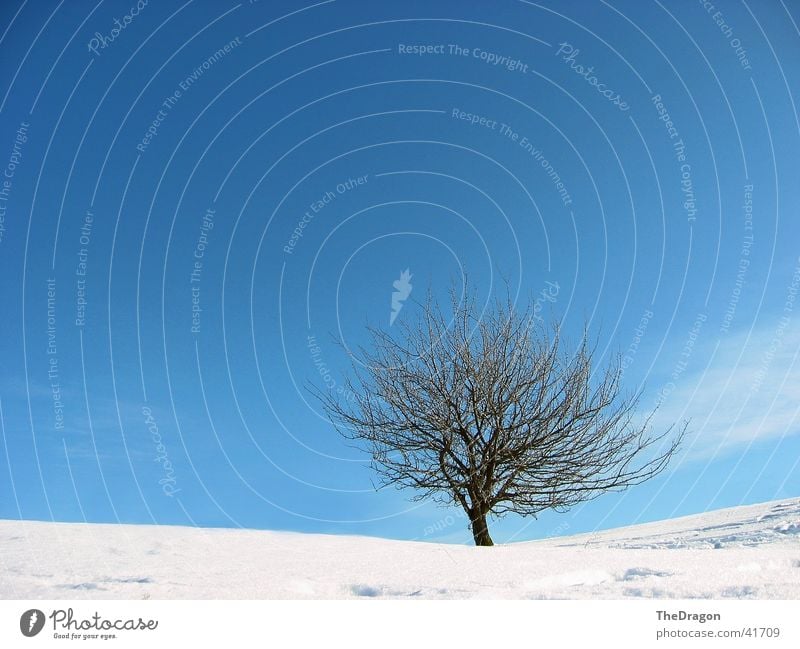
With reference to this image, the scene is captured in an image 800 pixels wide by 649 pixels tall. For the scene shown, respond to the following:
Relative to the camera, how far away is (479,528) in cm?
1113

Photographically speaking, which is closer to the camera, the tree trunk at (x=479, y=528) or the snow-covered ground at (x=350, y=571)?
the snow-covered ground at (x=350, y=571)

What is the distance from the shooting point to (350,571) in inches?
140

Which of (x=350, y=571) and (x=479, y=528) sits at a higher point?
(x=479, y=528)

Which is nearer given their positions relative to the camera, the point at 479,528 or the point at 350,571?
the point at 350,571

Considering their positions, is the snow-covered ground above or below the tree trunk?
below

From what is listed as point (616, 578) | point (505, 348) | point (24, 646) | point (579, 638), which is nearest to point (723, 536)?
point (616, 578)

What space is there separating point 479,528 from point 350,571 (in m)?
8.10

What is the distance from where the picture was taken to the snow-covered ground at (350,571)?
3115mm

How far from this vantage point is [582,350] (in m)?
11.4

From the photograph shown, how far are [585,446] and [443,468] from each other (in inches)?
106

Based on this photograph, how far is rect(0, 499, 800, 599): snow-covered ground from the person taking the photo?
3.12 metres

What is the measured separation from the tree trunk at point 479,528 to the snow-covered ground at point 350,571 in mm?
6578

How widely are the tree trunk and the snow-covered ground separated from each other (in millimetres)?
6578

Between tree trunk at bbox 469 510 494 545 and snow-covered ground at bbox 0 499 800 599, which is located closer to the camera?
snow-covered ground at bbox 0 499 800 599
